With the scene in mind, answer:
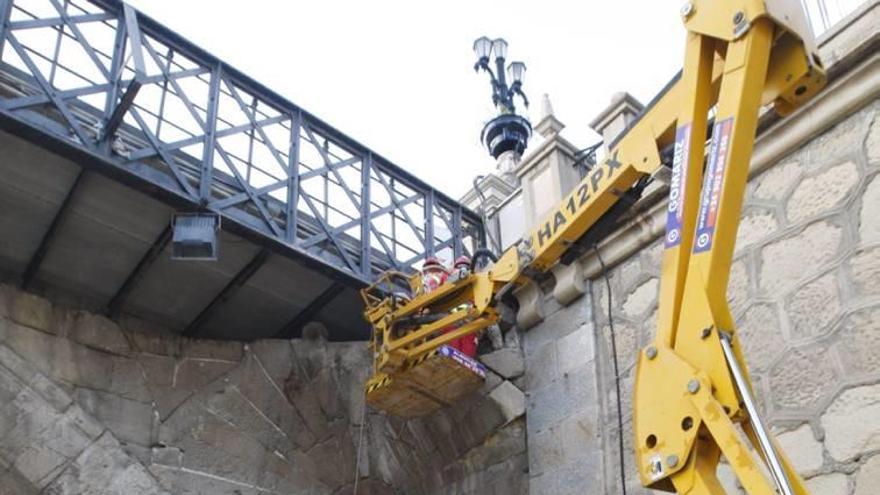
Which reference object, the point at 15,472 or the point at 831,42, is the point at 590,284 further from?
the point at 15,472

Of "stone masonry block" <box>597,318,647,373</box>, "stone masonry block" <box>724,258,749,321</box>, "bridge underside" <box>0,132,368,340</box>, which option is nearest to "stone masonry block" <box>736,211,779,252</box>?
"stone masonry block" <box>724,258,749,321</box>

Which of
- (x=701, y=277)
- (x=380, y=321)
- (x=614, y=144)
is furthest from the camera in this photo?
(x=380, y=321)

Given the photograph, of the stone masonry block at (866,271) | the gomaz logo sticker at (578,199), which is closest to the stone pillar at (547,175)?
the gomaz logo sticker at (578,199)

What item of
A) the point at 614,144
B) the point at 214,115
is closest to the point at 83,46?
the point at 214,115

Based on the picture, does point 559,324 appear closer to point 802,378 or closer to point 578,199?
point 578,199

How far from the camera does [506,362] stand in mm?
7879

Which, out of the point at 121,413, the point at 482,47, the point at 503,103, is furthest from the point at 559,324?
the point at 503,103

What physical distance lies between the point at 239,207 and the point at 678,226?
434cm

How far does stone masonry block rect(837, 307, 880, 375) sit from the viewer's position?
5.20 m

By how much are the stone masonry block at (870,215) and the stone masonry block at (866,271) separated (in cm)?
8

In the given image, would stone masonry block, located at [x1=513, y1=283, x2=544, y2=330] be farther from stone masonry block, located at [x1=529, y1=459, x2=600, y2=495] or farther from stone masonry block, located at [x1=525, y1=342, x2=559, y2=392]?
stone masonry block, located at [x1=529, y1=459, x2=600, y2=495]

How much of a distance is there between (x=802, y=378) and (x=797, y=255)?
802 millimetres

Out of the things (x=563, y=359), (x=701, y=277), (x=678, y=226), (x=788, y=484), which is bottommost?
(x=788, y=484)

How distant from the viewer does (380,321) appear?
746 centimetres
